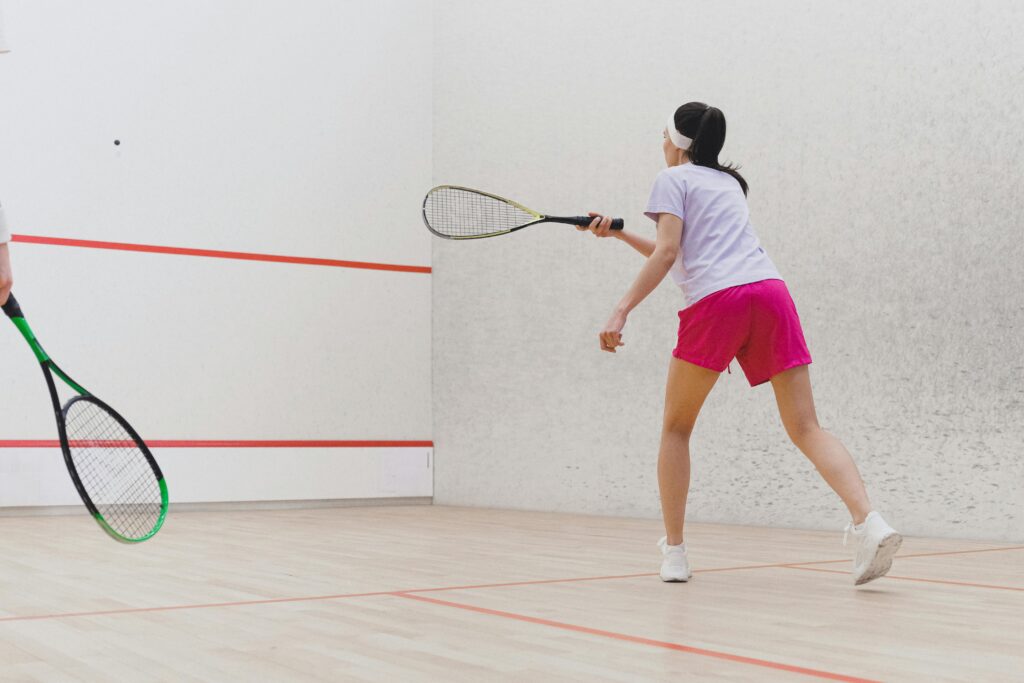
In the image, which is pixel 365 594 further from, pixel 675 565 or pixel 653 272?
pixel 653 272

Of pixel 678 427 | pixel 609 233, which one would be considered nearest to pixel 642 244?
pixel 609 233

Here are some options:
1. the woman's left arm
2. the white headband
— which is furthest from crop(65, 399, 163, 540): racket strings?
the white headband

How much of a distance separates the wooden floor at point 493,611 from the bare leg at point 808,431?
0.73 feet

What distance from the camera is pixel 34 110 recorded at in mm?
4180

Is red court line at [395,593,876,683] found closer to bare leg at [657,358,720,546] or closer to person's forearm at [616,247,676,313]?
bare leg at [657,358,720,546]

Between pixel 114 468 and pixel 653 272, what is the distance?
1.20 meters

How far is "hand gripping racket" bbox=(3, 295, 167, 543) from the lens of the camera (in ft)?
5.86

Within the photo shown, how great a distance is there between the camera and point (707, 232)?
2303 mm

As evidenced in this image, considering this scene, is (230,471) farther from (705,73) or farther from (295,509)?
(705,73)

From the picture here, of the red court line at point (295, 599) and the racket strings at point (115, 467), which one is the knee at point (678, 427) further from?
the racket strings at point (115, 467)

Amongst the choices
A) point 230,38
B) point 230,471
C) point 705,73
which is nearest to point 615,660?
point 705,73

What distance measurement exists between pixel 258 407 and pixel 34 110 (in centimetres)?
131

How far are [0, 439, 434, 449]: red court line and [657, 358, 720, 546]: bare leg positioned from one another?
2.52 metres

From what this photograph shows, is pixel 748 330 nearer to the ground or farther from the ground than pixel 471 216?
nearer to the ground
